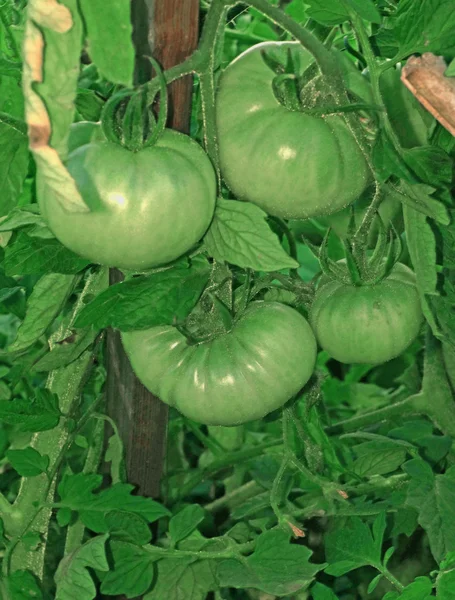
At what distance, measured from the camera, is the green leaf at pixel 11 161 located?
0.78 m

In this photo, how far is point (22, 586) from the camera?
3.29ft

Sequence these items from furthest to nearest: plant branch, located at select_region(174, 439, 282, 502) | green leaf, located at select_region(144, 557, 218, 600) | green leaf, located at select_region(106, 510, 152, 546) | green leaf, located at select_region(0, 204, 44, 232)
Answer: plant branch, located at select_region(174, 439, 282, 502) → green leaf, located at select_region(144, 557, 218, 600) → green leaf, located at select_region(106, 510, 152, 546) → green leaf, located at select_region(0, 204, 44, 232)

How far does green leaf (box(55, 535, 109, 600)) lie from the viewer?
909 millimetres

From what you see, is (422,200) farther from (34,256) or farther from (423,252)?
(34,256)

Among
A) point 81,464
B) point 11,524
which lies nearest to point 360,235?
point 11,524

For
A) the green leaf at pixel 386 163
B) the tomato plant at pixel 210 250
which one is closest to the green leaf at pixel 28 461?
the tomato plant at pixel 210 250

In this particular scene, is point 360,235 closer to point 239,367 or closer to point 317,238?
point 239,367

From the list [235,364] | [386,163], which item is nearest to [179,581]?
[235,364]

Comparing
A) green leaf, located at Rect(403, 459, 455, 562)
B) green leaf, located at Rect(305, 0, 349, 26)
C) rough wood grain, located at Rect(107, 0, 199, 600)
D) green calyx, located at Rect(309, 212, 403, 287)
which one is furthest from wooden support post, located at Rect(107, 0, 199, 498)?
green leaf, located at Rect(403, 459, 455, 562)

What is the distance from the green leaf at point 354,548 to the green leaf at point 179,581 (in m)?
0.17

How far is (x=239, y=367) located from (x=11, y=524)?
1.45ft

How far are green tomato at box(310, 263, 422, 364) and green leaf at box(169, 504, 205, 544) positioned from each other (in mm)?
262

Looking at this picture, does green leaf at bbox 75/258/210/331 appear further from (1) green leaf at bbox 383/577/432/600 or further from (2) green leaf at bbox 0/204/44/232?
(1) green leaf at bbox 383/577/432/600

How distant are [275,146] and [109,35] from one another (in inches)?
10.1
